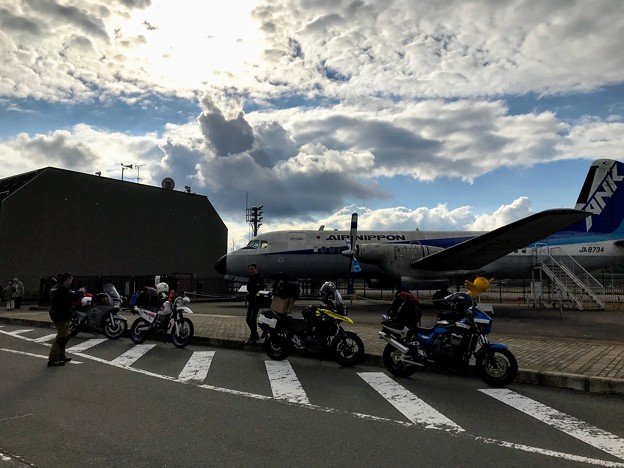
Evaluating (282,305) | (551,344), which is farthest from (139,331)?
(551,344)

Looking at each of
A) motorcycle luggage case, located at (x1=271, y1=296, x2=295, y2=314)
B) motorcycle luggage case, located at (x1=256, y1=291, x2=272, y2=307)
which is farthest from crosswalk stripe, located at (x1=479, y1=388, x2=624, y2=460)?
motorcycle luggage case, located at (x1=256, y1=291, x2=272, y2=307)

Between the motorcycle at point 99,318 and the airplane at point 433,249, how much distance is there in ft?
34.1

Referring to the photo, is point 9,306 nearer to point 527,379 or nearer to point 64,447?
point 64,447

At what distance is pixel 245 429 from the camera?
484 cm

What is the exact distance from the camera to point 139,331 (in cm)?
1116

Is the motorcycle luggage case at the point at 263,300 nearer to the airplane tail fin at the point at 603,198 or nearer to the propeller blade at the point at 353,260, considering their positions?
the propeller blade at the point at 353,260

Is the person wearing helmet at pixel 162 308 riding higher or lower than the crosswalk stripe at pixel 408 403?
higher

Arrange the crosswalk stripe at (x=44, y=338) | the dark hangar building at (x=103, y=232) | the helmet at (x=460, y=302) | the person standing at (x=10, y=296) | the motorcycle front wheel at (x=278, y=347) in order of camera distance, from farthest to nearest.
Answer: the dark hangar building at (x=103, y=232) < the person standing at (x=10, y=296) < the crosswalk stripe at (x=44, y=338) < the motorcycle front wheel at (x=278, y=347) < the helmet at (x=460, y=302)

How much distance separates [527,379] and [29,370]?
8.31 meters

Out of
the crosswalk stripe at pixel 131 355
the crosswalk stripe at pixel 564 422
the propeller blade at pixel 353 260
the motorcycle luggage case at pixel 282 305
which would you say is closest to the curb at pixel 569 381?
the crosswalk stripe at pixel 564 422

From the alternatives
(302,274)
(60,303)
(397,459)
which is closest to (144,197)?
(302,274)

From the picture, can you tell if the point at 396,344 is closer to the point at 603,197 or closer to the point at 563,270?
the point at 563,270

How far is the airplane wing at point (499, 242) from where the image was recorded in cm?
1555

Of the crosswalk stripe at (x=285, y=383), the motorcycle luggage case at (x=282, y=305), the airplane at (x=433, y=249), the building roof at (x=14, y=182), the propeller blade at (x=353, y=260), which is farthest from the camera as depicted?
the building roof at (x=14, y=182)
